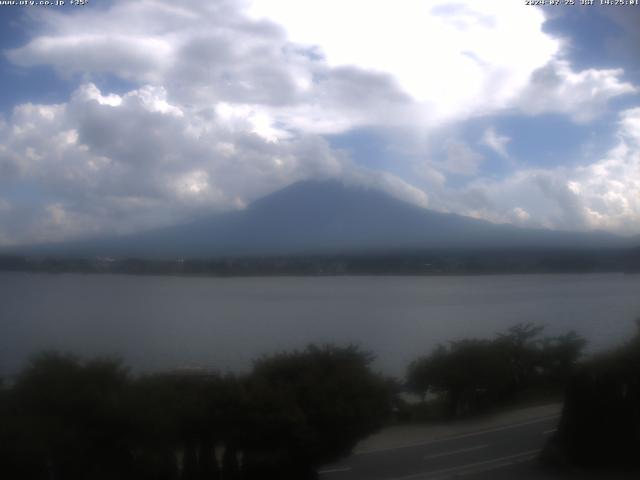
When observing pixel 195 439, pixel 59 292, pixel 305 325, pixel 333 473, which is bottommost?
pixel 333 473

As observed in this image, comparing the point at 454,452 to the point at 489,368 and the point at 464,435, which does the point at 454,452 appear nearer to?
the point at 464,435

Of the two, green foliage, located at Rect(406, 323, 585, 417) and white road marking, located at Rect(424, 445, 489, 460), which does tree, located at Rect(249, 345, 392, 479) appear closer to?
white road marking, located at Rect(424, 445, 489, 460)

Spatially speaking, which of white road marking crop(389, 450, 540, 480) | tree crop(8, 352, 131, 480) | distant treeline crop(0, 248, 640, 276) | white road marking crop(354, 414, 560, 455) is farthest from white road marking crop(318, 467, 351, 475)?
distant treeline crop(0, 248, 640, 276)

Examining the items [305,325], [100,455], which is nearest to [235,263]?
[305,325]

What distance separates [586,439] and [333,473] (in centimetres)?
342

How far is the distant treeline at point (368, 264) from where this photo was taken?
12.1 metres

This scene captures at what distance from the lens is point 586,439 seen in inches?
326

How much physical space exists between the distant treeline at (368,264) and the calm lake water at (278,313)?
43cm

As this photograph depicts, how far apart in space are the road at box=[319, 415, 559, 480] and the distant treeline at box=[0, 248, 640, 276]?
4647mm

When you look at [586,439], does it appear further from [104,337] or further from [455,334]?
[104,337]

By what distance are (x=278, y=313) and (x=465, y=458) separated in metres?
7.52

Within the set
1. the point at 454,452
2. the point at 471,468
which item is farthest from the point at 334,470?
the point at 471,468

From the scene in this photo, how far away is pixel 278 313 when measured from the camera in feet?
49.0

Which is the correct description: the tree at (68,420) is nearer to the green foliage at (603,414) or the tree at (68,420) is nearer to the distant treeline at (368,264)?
the distant treeline at (368,264)
